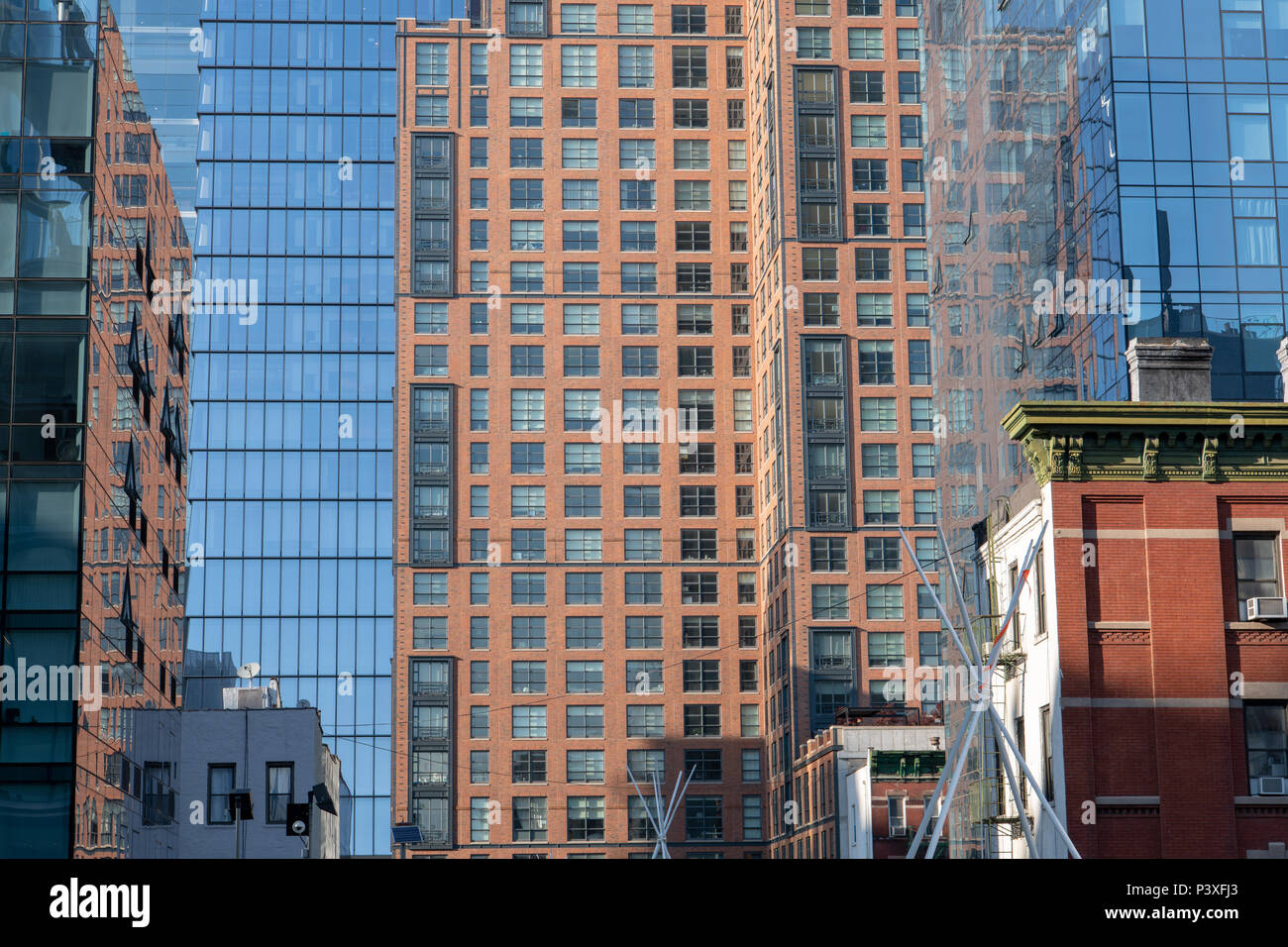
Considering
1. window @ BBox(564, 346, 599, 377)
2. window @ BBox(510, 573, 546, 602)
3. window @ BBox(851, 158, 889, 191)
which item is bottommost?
window @ BBox(510, 573, 546, 602)

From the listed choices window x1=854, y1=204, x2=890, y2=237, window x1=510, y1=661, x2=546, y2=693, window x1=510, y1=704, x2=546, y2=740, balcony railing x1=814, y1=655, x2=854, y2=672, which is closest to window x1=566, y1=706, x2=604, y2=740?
window x1=510, y1=704, x2=546, y2=740

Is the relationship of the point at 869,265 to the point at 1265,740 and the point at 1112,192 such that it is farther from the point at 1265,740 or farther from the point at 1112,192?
the point at 1265,740

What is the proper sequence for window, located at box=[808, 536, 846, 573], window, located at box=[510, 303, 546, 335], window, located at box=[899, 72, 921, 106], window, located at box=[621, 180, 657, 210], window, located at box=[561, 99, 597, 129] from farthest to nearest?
window, located at box=[561, 99, 597, 129] → window, located at box=[621, 180, 657, 210] → window, located at box=[510, 303, 546, 335] → window, located at box=[899, 72, 921, 106] → window, located at box=[808, 536, 846, 573]

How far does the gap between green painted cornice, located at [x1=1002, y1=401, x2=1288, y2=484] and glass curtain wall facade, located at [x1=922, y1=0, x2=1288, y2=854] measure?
19416 millimetres

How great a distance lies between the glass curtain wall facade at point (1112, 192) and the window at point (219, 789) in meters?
31.7

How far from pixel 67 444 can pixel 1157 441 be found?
29721 mm

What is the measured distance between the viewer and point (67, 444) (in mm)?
45562

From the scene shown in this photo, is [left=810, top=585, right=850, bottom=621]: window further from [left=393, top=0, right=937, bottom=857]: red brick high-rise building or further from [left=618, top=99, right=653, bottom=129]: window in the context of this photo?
[left=618, top=99, right=653, bottom=129]: window

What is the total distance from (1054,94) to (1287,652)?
3343 centimetres

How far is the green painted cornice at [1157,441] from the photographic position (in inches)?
1745

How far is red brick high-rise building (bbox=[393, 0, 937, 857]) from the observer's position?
417 ft

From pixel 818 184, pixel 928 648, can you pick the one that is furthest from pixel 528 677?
pixel 818 184

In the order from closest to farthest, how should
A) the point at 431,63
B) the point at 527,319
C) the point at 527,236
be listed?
the point at 527,319 → the point at 527,236 → the point at 431,63

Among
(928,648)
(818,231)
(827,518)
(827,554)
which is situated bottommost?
(928,648)
